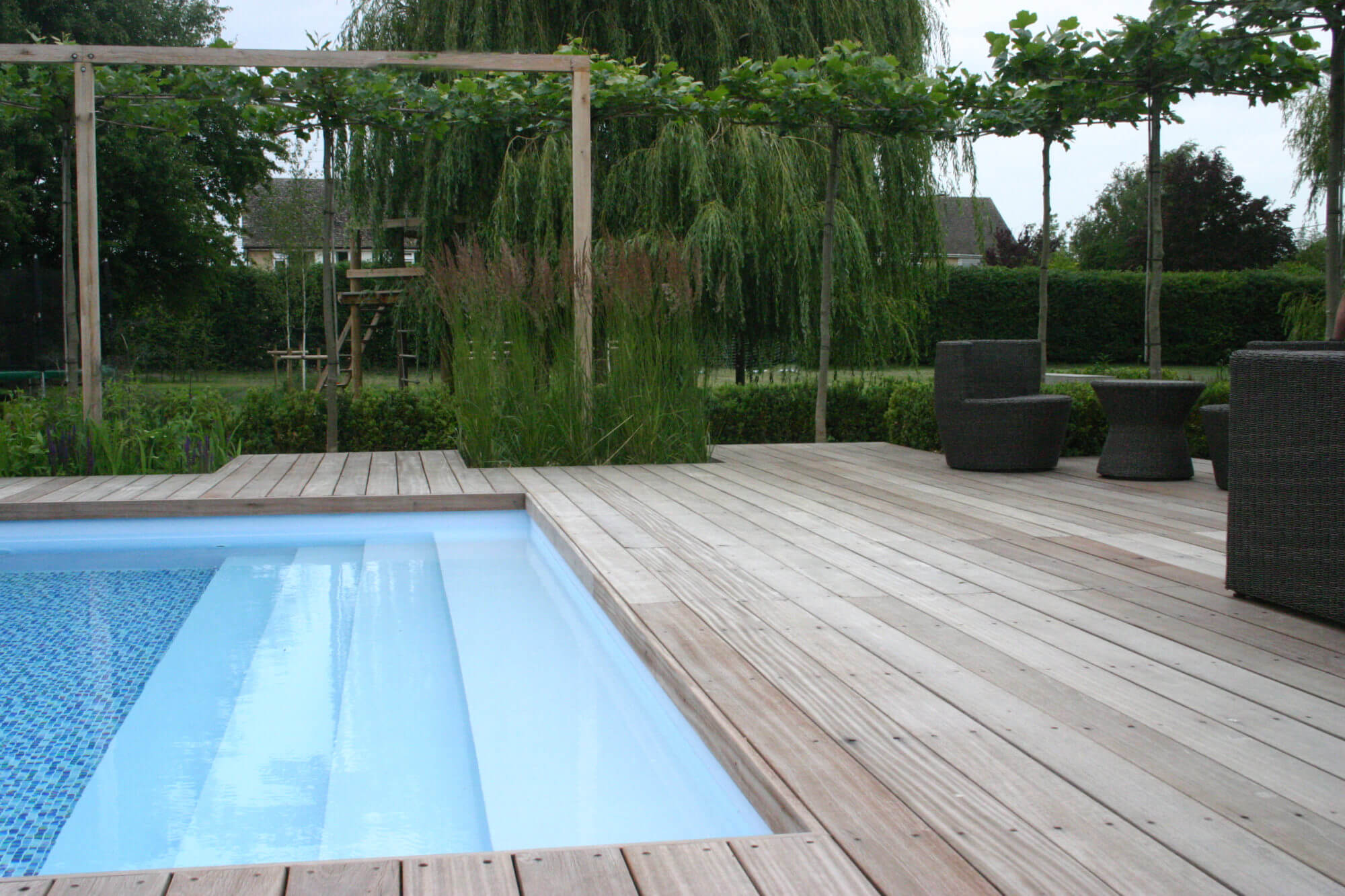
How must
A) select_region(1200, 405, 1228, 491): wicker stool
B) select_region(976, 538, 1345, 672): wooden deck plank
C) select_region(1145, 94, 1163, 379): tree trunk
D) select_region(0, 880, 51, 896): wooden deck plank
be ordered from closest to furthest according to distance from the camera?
1. select_region(0, 880, 51, 896): wooden deck plank
2. select_region(976, 538, 1345, 672): wooden deck plank
3. select_region(1200, 405, 1228, 491): wicker stool
4. select_region(1145, 94, 1163, 379): tree trunk

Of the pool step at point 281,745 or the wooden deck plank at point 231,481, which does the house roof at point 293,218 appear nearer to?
the wooden deck plank at point 231,481

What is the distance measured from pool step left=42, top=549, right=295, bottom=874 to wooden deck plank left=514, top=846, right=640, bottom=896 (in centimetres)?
79

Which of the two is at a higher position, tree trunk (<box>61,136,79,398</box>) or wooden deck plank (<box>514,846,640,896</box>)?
tree trunk (<box>61,136,79,398</box>)

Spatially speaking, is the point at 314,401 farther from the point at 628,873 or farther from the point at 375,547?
the point at 628,873

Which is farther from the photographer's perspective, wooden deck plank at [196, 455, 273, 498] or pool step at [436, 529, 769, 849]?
wooden deck plank at [196, 455, 273, 498]

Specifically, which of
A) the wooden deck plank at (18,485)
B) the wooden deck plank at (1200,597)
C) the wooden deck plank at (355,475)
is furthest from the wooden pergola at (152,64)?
the wooden deck plank at (1200,597)

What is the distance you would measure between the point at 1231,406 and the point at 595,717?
1652mm

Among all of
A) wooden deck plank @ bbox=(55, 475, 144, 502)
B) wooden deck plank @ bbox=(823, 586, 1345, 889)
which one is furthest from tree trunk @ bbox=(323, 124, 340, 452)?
wooden deck plank @ bbox=(823, 586, 1345, 889)

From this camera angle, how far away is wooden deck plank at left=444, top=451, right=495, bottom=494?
496 centimetres

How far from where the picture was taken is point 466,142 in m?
7.92

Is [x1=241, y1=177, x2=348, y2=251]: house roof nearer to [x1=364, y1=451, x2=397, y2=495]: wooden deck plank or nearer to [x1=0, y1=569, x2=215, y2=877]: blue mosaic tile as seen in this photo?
[x1=364, y1=451, x2=397, y2=495]: wooden deck plank

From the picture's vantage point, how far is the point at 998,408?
17.3ft

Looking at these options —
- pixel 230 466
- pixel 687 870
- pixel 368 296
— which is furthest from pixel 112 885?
pixel 368 296

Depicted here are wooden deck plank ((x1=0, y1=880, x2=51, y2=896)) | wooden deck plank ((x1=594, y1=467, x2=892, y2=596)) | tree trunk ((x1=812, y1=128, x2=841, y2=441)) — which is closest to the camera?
wooden deck plank ((x1=0, y1=880, x2=51, y2=896))
